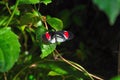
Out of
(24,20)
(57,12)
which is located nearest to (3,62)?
(24,20)

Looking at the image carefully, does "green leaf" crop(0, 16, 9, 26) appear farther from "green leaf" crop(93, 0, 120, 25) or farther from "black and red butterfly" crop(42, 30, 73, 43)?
"green leaf" crop(93, 0, 120, 25)

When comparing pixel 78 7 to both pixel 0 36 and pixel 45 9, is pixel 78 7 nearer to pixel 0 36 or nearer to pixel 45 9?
pixel 45 9

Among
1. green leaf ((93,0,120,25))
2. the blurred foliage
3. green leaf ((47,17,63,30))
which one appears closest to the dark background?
the blurred foliage

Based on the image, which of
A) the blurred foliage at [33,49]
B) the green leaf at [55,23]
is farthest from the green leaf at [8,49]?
the green leaf at [55,23]

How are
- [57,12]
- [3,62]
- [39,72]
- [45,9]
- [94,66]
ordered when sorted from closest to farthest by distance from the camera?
[3,62] < [39,72] < [45,9] < [57,12] < [94,66]

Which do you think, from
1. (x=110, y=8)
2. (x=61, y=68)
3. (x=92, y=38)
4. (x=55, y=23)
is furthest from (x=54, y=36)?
(x=92, y=38)

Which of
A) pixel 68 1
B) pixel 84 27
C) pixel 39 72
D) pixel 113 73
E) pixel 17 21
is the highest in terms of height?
pixel 17 21

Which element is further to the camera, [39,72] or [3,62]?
[39,72]
